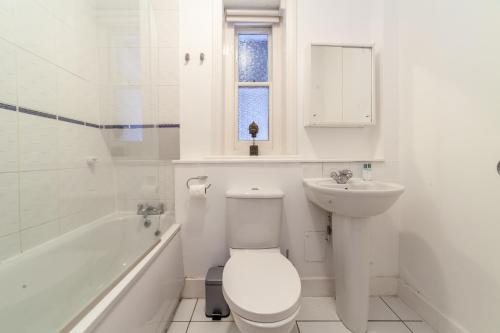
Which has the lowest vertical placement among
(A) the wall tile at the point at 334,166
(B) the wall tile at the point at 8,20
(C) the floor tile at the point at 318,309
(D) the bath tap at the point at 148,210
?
(C) the floor tile at the point at 318,309

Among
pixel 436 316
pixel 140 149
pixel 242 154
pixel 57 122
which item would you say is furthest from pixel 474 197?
pixel 57 122

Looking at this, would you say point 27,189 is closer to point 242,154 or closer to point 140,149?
point 140,149

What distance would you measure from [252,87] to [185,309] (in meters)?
1.65

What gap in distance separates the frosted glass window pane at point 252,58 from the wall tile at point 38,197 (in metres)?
1.39

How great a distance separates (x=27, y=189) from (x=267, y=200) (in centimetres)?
118

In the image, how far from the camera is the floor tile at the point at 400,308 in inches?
50.5

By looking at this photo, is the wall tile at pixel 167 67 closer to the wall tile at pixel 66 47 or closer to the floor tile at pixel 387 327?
the wall tile at pixel 66 47

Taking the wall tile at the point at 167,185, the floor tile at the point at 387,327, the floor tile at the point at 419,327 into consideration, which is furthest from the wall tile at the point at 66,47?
the floor tile at the point at 419,327

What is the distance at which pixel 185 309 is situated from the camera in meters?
1.33

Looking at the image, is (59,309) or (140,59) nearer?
(59,309)

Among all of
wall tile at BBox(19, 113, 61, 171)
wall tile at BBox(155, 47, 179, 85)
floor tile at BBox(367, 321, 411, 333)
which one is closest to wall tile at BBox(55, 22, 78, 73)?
wall tile at BBox(19, 113, 61, 171)

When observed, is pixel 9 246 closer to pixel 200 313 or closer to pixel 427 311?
pixel 200 313

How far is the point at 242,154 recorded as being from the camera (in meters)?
1.72

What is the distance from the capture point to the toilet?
795mm
